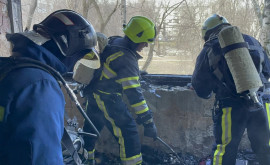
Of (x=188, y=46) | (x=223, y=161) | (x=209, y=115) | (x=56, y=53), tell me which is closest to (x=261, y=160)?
(x=223, y=161)

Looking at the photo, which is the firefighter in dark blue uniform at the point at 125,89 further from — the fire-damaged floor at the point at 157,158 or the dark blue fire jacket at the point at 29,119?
the dark blue fire jacket at the point at 29,119

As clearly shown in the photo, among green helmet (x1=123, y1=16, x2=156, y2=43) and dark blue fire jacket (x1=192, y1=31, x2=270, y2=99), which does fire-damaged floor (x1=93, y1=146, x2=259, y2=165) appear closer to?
dark blue fire jacket (x1=192, y1=31, x2=270, y2=99)

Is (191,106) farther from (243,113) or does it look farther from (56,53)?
(56,53)

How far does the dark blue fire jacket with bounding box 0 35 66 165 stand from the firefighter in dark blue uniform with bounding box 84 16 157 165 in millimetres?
1865

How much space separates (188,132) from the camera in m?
3.87

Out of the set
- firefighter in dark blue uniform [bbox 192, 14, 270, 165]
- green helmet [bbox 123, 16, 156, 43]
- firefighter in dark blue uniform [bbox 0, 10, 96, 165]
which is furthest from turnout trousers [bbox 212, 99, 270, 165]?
firefighter in dark blue uniform [bbox 0, 10, 96, 165]

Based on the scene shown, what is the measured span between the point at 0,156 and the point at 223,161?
237 centimetres

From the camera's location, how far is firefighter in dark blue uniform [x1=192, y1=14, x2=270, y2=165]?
2633mm

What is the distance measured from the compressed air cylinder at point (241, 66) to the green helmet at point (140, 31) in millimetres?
1170

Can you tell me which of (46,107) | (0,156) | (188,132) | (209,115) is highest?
(46,107)

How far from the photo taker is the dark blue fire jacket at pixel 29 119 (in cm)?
110

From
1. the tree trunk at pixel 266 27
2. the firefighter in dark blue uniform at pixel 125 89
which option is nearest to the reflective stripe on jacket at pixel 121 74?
the firefighter in dark blue uniform at pixel 125 89

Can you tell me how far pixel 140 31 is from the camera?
3.32m

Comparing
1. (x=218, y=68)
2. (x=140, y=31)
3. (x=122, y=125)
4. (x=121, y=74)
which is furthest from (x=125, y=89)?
(x=218, y=68)
